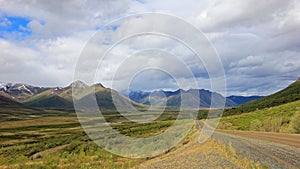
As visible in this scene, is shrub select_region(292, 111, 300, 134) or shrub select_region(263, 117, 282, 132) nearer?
shrub select_region(292, 111, 300, 134)

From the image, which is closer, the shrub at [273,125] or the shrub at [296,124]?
the shrub at [296,124]

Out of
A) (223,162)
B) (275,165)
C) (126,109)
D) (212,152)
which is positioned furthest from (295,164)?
(126,109)

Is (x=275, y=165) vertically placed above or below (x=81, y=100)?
below

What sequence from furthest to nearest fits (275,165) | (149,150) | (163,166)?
(149,150), (163,166), (275,165)

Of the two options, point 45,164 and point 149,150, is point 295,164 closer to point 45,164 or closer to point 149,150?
point 149,150

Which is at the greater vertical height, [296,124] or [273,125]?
[296,124]

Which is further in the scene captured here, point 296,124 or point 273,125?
point 273,125

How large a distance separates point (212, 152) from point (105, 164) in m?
8.52

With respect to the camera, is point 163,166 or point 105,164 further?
point 105,164

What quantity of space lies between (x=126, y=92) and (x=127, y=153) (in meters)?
8.54

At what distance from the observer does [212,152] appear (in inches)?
740

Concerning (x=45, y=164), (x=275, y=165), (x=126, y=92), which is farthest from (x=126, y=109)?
(x=275, y=165)

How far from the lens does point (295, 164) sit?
1525 cm

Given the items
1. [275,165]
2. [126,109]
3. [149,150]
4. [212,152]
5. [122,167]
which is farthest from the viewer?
[149,150]
